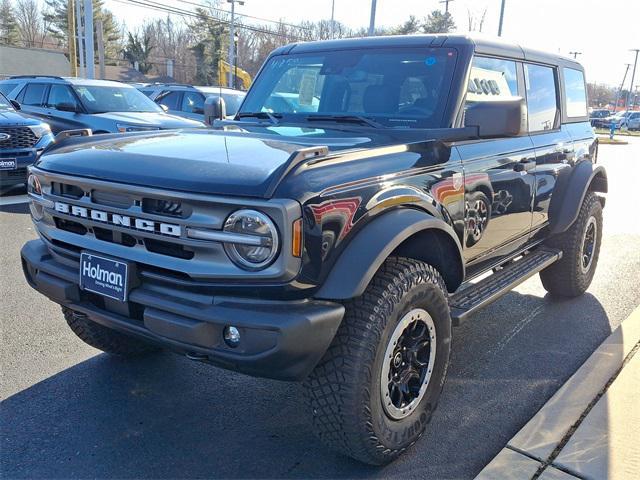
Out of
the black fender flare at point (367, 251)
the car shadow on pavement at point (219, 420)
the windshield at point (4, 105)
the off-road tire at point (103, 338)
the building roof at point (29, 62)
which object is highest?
the building roof at point (29, 62)

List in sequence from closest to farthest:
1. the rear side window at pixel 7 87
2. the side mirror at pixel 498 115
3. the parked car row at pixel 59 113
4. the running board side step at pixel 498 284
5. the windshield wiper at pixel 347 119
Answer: the side mirror at pixel 498 115 < the running board side step at pixel 498 284 < the windshield wiper at pixel 347 119 < the parked car row at pixel 59 113 < the rear side window at pixel 7 87

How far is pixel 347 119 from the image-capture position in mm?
3467

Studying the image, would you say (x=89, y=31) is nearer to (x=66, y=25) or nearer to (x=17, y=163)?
(x=17, y=163)

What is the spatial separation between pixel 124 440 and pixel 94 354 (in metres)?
1.07

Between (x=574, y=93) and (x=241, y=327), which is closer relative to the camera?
(x=241, y=327)

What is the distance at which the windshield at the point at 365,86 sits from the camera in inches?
133

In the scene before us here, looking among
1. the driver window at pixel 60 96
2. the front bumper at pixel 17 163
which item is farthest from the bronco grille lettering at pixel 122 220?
the driver window at pixel 60 96

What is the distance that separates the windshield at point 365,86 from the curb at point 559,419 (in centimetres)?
172

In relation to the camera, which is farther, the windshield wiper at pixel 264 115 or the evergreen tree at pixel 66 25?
the evergreen tree at pixel 66 25

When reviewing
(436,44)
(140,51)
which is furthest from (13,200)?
(140,51)

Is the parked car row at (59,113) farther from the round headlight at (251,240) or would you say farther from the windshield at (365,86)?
the round headlight at (251,240)

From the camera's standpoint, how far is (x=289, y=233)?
85.0 inches

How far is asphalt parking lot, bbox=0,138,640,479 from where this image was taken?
2.67 meters

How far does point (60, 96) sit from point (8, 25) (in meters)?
63.9
